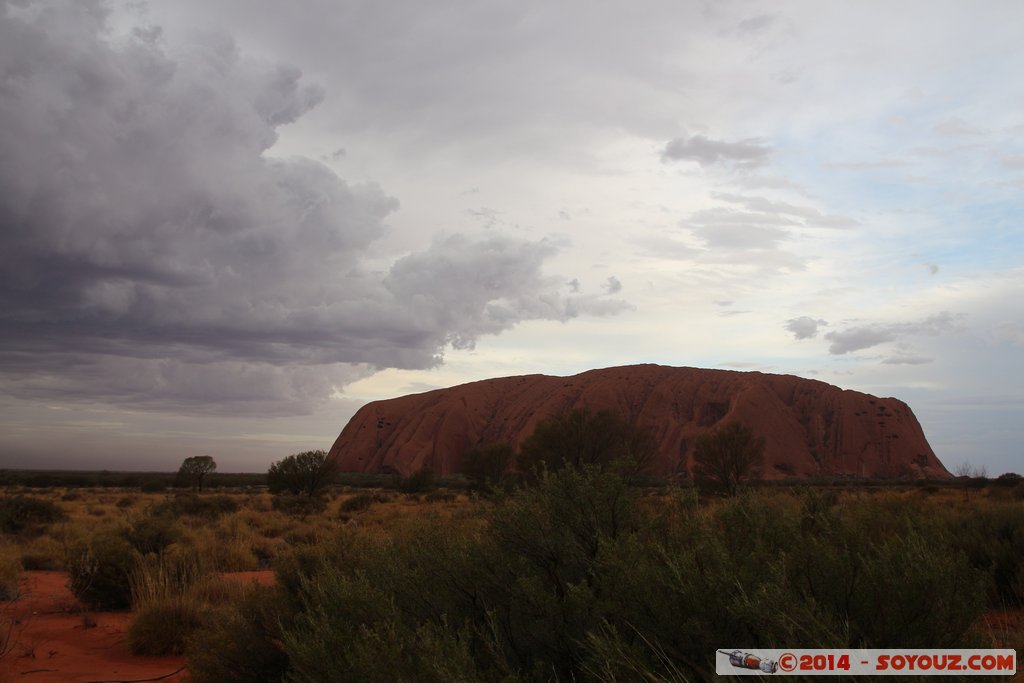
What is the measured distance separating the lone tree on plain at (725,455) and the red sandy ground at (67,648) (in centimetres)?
3353

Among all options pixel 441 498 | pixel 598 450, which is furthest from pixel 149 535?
pixel 441 498

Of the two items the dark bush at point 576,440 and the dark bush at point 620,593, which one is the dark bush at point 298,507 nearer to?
the dark bush at point 576,440

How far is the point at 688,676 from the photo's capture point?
3.05m

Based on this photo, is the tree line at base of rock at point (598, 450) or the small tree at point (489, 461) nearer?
the tree line at base of rock at point (598, 450)

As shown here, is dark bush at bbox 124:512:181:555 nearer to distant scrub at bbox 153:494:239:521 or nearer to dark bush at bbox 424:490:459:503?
distant scrub at bbox 153:494:239:521

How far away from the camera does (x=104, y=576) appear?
33.0 ft

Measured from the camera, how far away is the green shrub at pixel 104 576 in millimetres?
9945

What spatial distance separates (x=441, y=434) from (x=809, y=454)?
48.7 metres

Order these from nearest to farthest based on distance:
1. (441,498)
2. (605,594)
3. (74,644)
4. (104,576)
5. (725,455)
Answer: (605,594)
(74,644)
(104,576)
(441,498)
(725,455)

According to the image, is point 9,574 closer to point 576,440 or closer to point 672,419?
point 576,440

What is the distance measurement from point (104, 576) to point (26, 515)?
41.2ft

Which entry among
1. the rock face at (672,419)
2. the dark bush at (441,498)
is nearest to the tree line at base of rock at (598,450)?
the dark bush at (441,498)

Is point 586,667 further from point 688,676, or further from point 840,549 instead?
point 840,549

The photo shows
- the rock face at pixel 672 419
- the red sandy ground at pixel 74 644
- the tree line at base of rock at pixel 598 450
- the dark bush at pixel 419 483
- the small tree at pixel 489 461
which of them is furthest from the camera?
the rock face at pixel 672 419
